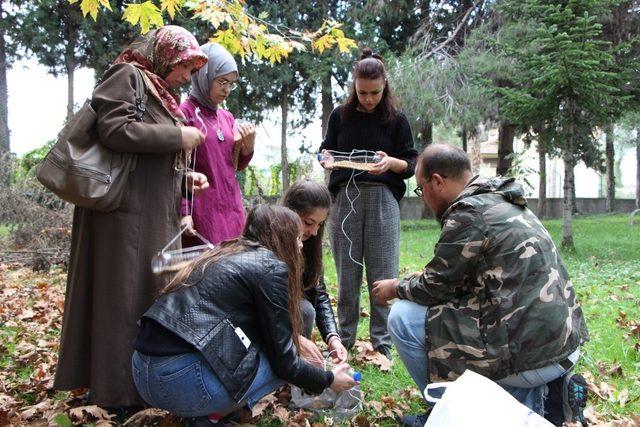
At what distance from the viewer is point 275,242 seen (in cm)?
233

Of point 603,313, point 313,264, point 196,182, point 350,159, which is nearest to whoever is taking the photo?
point 196,182

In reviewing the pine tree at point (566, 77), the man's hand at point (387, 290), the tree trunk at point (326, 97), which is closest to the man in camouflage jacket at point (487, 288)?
the man's hand at point (387, 290)

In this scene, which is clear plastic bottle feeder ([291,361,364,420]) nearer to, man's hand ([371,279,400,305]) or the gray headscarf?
man's hand ([371,279,400,305])

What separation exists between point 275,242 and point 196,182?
0.63 meters

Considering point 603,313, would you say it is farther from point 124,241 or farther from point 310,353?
point 124,241

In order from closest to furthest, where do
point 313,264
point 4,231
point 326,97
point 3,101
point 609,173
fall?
1. point 313,264
2. point 4,231
3. point 3,101
4. point 326,97
5. point 609,173

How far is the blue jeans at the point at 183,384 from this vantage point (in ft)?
6.97

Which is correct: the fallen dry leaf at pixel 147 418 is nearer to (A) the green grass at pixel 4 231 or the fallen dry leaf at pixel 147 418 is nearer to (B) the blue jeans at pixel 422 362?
Answer: (B) the blue jeans at pixel 422 362

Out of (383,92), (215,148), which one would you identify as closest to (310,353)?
(215,148)

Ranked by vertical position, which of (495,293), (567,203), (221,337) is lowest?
(221,337)

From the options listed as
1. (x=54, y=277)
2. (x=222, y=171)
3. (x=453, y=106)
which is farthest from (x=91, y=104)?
(x=453, y=106)

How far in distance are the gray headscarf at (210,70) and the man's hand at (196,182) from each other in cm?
50

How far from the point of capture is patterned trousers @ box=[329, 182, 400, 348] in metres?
3.58

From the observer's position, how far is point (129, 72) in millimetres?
2510
